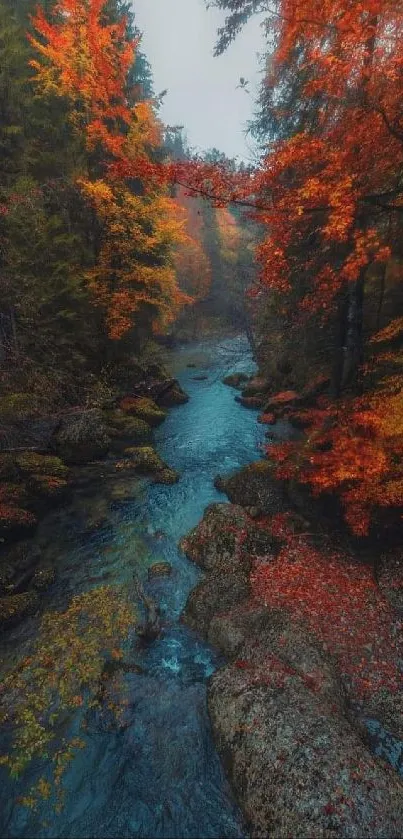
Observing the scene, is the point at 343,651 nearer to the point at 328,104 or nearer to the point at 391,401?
the point at 391,401

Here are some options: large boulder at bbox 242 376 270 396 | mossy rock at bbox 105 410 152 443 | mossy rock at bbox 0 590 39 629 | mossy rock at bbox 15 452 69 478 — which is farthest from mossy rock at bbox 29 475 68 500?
large boulder at bbox 242 376 270 396

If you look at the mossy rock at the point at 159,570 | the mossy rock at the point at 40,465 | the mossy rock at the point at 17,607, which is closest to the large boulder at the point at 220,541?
the mossy rock at the point at 159,570

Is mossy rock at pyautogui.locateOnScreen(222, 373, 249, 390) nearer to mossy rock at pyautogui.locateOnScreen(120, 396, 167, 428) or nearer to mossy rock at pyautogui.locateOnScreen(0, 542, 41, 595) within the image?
mossy rock at pyautogui.locateOnScreen(120, 396, 167, 428)

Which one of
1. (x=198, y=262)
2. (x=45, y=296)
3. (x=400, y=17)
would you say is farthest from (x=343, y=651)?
(x=198, y=262)

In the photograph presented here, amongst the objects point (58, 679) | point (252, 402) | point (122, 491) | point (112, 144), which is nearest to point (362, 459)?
point (58, 679)

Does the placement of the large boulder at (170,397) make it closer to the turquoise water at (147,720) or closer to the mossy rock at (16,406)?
the turquoise water at (147,720)

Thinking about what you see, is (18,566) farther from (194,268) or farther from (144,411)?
(194,268)
